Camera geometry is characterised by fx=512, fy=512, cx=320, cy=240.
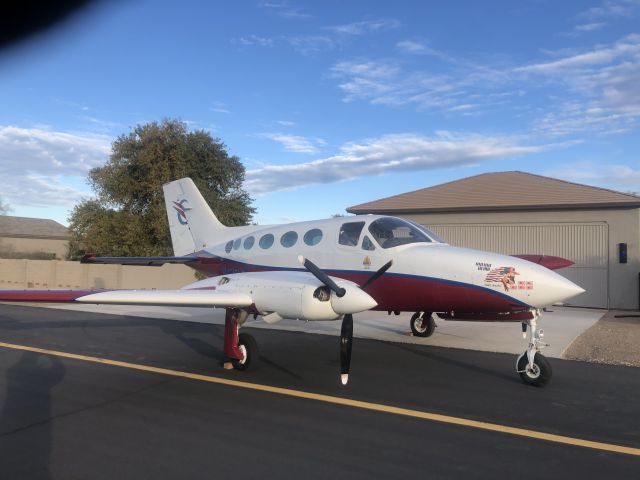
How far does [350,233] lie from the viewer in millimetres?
9695

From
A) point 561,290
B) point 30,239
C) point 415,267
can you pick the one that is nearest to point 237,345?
point 415,267

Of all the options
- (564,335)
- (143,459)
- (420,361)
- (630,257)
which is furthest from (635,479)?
(630,257)

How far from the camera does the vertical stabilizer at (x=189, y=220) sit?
1420cm

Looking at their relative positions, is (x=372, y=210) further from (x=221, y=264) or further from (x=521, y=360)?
(x=521, y=360)

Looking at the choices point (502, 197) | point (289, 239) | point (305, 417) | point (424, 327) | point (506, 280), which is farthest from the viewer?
point (502, 197)

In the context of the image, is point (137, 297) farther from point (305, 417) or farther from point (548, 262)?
point (548, 262)

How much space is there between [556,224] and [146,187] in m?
21.7

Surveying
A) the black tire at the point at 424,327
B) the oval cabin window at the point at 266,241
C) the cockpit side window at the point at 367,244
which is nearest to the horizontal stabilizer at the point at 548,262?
the black tire at the point at 424,327

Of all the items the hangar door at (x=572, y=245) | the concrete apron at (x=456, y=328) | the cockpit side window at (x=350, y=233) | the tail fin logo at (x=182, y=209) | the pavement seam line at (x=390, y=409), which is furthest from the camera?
the hangar door at (x=572, y=245)

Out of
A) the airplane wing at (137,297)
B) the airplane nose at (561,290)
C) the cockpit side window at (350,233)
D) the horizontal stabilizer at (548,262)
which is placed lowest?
the airplane wing at (137,297)

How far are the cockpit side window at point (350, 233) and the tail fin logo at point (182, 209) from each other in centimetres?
651

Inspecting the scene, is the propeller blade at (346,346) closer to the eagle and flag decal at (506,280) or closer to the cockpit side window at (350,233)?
the cockpit side window at (350,233)

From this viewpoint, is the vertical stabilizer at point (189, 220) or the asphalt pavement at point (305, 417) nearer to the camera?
the asphalt pavement at point (305, 417)

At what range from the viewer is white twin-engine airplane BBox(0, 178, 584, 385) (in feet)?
24.7
